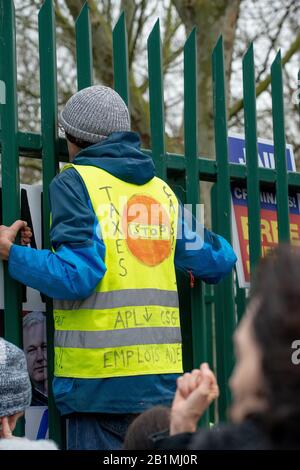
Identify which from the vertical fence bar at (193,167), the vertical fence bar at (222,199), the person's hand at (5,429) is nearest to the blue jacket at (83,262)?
the person's hand at (5,429)

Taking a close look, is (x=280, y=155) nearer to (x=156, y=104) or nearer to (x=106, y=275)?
(x=156, y=104)

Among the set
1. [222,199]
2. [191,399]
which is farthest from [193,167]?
[191,399]

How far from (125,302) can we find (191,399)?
1.26 metres

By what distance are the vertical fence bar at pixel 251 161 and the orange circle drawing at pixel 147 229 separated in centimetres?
85

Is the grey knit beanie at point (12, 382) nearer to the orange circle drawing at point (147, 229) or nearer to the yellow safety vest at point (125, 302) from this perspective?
the yellow safety vest at point (125, 302)

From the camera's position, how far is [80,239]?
128 inches

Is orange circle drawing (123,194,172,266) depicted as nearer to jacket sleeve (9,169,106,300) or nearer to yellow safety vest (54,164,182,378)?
yellow safety vest (54,164,182,378)

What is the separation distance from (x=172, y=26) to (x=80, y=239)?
36.7 feet

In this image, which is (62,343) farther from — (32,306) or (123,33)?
(123,33)

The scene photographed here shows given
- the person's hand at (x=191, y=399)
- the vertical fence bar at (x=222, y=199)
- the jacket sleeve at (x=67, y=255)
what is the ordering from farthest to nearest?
the vertical fence bar at (x=222, y=199)
the jacket sleeve at (x=67, y=255)
the person's hand at (x=191, y=399)

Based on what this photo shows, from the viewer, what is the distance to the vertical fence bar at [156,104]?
3971 mm

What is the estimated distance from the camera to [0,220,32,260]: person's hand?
11.0 ft
